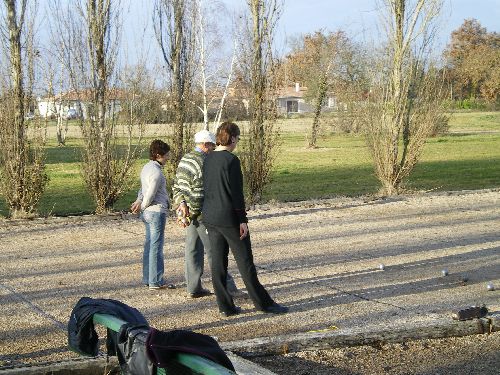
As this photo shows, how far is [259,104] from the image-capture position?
16.5 metres

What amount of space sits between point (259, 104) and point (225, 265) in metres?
8.86

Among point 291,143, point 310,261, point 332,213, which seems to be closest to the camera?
point 310,261

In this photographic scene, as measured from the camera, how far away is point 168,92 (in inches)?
650

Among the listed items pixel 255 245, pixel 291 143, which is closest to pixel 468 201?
pixel 255 245

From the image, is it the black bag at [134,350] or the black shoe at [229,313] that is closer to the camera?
the black bag at [134,350]

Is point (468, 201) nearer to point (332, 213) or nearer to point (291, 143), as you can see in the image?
point (332, 213)

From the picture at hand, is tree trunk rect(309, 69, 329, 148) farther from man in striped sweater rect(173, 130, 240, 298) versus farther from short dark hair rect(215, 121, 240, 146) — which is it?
short dark hair rect(215, 121, 240, 146)

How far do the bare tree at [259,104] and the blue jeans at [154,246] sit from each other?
7.43m

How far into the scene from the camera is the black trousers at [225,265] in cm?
784

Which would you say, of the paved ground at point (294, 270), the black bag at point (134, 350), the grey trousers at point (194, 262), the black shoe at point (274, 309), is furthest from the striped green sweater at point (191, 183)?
the black bag at point (134, 350)

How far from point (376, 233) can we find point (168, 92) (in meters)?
5.72

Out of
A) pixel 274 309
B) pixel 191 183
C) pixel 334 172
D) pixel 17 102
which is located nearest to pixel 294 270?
pixel 274 309

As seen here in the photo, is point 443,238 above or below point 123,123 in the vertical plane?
below

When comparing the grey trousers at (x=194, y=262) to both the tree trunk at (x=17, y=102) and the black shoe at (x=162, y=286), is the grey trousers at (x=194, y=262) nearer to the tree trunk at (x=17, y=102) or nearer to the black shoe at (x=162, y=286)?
the black shoe at (x=162, y=286)
